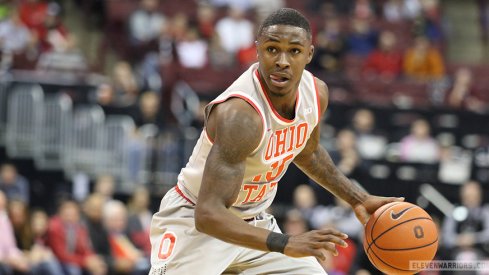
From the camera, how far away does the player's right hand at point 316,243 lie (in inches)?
201

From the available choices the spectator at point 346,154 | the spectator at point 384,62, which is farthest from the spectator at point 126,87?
the spectator at point 384,62

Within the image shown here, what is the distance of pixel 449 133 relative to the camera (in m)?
14.3

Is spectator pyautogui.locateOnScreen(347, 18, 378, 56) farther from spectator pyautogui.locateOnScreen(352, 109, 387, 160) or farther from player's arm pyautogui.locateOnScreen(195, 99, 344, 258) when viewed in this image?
player's arm pyautogui.locateOnScreen(195, 99, 344, 258)

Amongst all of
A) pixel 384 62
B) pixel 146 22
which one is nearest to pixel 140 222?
pixel 146 22

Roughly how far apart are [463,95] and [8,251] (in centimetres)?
805

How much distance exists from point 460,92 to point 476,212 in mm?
4402

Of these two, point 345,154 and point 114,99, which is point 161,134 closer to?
point 114,99

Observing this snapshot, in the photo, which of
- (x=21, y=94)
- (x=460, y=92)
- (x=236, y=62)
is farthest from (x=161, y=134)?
(x=460, y=92)

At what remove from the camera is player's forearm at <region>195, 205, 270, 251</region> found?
17.5 ft

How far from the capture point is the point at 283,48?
5.68 metres

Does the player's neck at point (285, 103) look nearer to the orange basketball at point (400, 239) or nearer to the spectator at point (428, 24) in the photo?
the orange basketball at point (400, 239)

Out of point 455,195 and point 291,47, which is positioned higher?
point 291,47

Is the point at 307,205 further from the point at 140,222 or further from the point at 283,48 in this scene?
the point at 283,48

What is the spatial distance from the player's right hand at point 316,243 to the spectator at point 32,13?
1279cm
